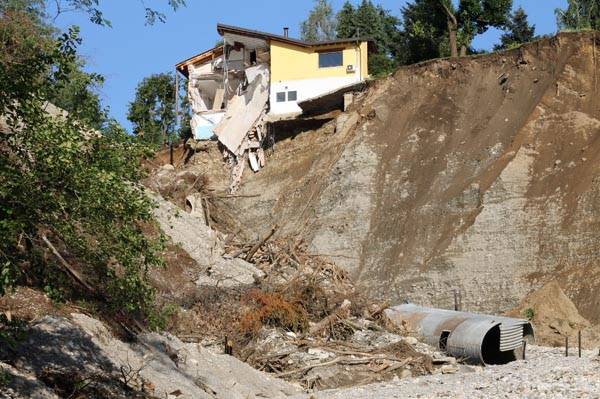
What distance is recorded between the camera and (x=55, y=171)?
35.2 ft

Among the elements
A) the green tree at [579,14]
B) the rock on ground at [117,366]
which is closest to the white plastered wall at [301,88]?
the green tree at [579,14]

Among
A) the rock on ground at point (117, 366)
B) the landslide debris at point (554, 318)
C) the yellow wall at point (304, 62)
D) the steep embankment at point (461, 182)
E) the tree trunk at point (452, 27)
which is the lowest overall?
the landslide debris at point (554, 318)

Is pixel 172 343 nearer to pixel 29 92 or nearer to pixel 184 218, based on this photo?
pixel 29 92

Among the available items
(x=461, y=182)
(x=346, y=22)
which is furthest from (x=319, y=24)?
(x=461, y=182)

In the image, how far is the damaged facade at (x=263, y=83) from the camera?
44656mm

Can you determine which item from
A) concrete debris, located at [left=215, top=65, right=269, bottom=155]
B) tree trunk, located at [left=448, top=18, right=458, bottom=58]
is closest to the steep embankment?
concrete debris, located at [left=215, top=65, right=269, bottom=155]

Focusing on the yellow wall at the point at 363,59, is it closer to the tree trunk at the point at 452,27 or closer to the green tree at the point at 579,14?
the tree trunk at the point at 452,27

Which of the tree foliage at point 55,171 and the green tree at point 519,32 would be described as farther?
the green tree at point 519,32

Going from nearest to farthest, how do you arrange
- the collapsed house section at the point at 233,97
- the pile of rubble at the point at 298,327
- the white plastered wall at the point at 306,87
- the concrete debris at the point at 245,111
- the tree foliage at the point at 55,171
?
the tree foliage at the point at 55,171, the pile of rubble at the point at 298,327, the collapsed house section at the point at 233,97, the concrete debris at the point at 245,111, the white plastered wall at the point at 306,87

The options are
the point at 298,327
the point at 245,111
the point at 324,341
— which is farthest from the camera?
the point at 245,111

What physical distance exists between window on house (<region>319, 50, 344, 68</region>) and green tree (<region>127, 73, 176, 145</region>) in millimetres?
12491

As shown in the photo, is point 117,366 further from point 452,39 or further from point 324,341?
point 452,39

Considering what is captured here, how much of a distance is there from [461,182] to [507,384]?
17897 mm

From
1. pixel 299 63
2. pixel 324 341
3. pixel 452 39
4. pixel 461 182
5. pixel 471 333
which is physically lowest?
pixel 324 341
